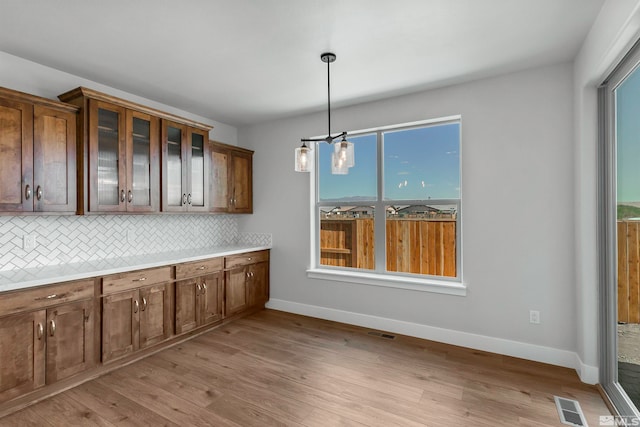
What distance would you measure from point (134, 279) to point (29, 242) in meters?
0.89

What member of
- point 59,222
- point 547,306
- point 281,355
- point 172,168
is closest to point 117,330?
point 59,222

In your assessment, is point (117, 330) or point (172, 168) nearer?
point (117, 330)

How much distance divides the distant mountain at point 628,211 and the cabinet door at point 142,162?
3956mm

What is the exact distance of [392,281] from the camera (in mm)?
3602

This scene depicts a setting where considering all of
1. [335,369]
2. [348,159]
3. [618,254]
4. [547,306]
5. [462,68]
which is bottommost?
[335,369]

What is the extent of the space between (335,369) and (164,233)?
8.50ft

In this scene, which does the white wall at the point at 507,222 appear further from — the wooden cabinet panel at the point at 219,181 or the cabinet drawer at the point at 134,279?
the cabinet drawer at the point at 134,279

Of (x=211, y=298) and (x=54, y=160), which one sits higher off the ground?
(x=54, y=160)

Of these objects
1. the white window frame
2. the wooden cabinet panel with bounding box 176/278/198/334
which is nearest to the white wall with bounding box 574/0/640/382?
the white window frame

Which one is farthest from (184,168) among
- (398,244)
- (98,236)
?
(398,244)

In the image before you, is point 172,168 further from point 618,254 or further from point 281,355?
point 618,254

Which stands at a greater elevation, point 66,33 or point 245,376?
point 66,33

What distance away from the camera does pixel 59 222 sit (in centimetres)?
292

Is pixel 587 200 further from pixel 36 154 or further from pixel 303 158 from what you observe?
pixel 36 154
